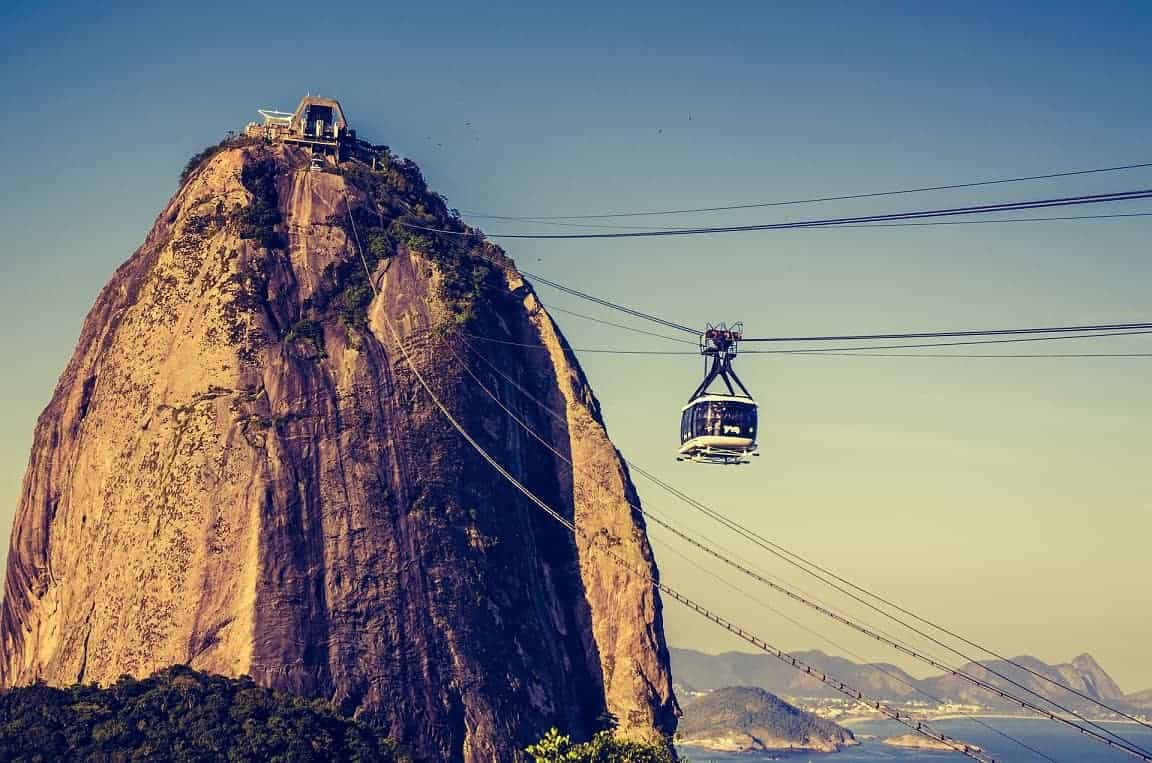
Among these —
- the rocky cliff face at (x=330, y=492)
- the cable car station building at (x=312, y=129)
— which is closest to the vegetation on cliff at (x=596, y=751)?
the rocky cliff face at (x=330, y=492)

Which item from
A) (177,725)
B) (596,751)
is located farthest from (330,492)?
(596,751)

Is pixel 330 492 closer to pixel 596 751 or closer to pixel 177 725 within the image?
pixel 177 725

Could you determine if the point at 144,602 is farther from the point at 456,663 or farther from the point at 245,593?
the point at 456,663

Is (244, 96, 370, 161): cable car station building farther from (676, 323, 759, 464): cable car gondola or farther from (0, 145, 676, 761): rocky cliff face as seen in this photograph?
(676, 323, 759, 464): cable car gondola

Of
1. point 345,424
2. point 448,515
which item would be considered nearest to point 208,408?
point 345,424

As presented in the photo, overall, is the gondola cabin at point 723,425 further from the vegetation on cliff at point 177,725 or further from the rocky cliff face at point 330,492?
the vegetation on cliff at point 177,725

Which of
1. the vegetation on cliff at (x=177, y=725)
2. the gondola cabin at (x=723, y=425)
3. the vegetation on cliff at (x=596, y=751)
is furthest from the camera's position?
the gondola cabin at (x=723, y=425)
